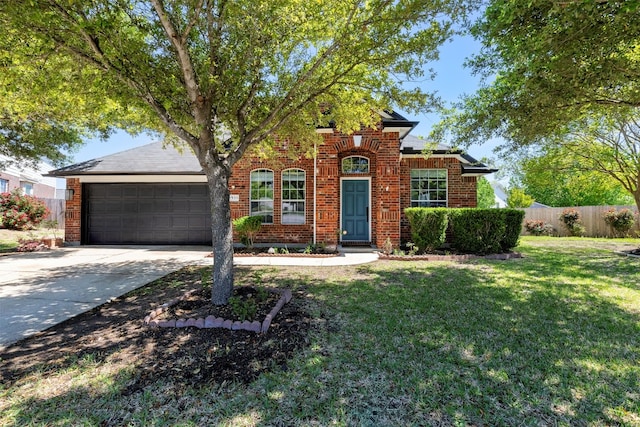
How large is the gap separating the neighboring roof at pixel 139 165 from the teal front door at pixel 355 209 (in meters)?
5.25

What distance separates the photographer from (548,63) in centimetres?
415

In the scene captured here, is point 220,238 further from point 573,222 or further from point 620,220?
point 573,222

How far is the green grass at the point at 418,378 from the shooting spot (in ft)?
7.20

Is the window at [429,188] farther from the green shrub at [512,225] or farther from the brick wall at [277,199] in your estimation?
the brick wall at [277,199]

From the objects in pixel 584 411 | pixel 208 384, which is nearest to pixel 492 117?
pixel 584 411

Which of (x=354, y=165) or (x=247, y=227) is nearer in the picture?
(x=247, y=227)

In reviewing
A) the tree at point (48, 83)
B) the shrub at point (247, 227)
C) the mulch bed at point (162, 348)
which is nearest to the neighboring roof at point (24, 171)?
the tree at point (48, 83)

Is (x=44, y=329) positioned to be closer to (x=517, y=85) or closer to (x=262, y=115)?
(x=262, y=115)

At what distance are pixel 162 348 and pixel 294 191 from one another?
7604mm

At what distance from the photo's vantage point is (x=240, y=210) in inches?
409

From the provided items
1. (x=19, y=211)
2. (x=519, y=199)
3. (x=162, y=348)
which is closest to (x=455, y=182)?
(x=162, y=348)

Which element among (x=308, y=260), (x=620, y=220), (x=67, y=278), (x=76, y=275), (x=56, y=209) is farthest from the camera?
(x=56, y=209)

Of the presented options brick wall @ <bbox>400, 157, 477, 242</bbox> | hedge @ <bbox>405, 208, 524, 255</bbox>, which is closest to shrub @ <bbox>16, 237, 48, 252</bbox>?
hedge @ <bbox>405, 208, 524, 255</bbox>

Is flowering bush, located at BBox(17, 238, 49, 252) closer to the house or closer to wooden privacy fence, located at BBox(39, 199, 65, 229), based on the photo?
the house
